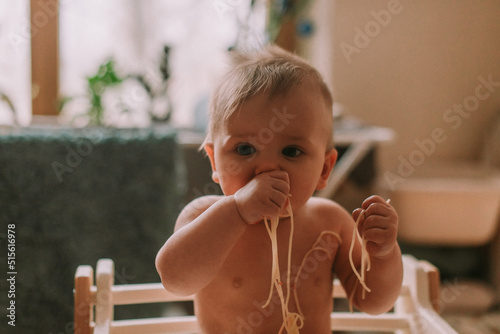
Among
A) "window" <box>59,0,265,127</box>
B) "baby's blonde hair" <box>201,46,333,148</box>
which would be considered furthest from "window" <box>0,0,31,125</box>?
"baby's blonde hair" <box>201,46,333,148</box>

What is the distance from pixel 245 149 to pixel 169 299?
289mm

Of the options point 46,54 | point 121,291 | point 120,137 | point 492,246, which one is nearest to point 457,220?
point 492,246

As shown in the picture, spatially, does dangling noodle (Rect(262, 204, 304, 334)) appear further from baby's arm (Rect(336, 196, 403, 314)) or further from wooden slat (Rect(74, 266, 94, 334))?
wooden slat (Rect(74, 266, 94, 334))

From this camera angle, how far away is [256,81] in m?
0.56

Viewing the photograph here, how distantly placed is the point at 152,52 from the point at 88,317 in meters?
1.55

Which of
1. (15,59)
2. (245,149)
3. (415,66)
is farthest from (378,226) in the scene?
(15,59)

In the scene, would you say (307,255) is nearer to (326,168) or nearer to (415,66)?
(326,168)

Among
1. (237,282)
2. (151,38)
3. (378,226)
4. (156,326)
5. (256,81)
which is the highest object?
(151,38)

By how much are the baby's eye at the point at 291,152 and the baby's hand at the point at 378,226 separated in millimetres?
97

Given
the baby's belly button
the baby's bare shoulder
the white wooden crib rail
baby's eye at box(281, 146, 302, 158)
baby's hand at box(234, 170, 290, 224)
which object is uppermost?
baby's eye at box(281, 146, 302, 158)

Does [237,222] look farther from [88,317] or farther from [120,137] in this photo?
[120,137]

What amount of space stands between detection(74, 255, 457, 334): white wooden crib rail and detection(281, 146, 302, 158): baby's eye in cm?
27

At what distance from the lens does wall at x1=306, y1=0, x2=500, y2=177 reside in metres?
1.94

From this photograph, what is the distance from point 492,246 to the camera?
5.59ft
